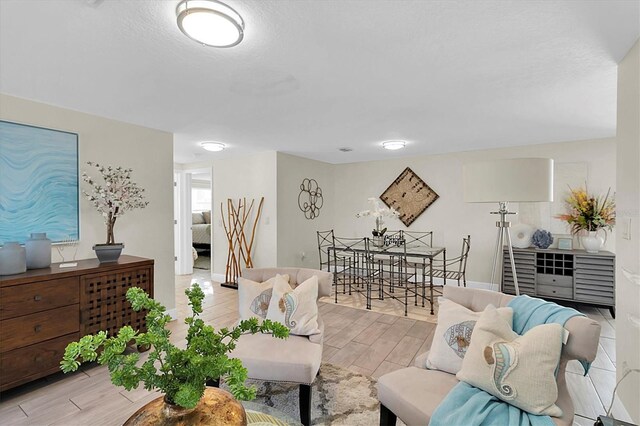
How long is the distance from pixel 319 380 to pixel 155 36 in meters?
2.49

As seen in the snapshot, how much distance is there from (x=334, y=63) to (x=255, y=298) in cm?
176

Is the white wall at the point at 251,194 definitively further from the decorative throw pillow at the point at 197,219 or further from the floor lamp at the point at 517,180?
the floor lamp at the point at 517,180

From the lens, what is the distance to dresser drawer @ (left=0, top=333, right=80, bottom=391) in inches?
82.0

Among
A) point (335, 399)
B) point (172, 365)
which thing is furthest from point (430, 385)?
point (172, 365)

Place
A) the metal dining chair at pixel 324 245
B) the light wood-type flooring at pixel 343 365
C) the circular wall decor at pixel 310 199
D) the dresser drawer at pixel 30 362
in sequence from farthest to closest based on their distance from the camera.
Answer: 1. the metal dining chair at pixel 324 245
2. the circular wall decor at pixel 310 199
3. the dresser drawer at pixel 30 362
4. the light wood-type flooring at pixel 343 365

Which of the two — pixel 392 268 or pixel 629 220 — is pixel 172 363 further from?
pixel 392 268

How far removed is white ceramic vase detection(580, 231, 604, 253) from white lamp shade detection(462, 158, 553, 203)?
108 inches

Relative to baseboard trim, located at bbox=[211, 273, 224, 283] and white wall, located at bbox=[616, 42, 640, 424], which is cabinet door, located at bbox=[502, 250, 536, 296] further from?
baseboard trim, located at bbox=[211, 273, 224, 283]

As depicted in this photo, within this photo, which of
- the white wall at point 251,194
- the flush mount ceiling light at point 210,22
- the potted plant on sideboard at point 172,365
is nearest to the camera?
the potted plant on sideboard at point 172,365

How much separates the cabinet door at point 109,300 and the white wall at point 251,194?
7.13 ft

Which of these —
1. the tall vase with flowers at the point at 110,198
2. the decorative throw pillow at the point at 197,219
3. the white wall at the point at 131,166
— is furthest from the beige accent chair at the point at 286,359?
the decorative throw pillow at the point at 197,219

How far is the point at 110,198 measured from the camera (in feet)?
9.25

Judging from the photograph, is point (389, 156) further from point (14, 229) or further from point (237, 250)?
point (14, 229)

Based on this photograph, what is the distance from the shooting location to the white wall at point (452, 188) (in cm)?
409
